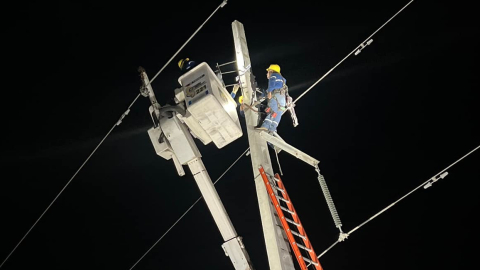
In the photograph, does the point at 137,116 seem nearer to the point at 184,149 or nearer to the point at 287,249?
the point at 184,149

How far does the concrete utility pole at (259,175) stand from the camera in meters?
4.99

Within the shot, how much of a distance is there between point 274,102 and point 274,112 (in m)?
0.20

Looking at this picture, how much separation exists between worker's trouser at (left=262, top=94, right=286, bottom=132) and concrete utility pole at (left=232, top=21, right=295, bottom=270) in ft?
0.51

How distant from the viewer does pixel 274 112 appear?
20.6 feet

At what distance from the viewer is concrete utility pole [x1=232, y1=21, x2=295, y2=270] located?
499 cm

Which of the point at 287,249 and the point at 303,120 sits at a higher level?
the point at 303,120

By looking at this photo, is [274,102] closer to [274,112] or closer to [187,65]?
[274,112]

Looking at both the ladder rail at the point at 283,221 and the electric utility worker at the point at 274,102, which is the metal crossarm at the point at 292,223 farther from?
the electric utility worker at the point at 274,102

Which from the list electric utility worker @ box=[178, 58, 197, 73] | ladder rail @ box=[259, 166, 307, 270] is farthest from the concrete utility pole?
electric utility worker @ box=[178, 58, 197, 73]

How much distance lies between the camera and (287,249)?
5.17m

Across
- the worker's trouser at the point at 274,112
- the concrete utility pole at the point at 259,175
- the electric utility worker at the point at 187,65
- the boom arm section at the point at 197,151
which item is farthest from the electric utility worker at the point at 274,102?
the electric utility worker at the point at 187,65

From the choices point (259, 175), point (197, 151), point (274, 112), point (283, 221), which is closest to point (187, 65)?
point (197, 151)

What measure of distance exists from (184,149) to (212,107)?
0.56 metres

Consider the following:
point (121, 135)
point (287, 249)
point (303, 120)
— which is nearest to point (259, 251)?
point (303, 120)
